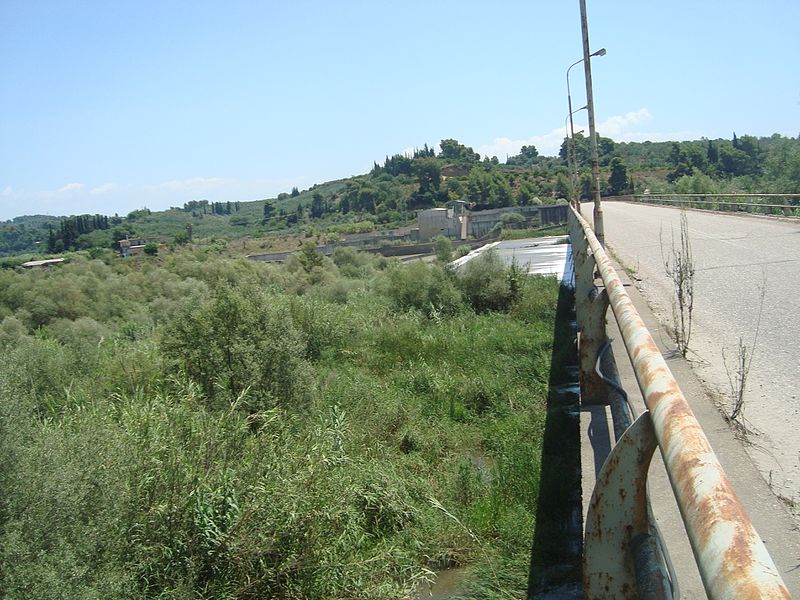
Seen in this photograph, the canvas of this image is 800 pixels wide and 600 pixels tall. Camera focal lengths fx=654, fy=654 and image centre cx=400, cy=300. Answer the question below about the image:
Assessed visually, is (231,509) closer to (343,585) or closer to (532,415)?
(343,585)

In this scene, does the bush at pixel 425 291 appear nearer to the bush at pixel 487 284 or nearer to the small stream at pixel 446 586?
the bush at pixel 487 284

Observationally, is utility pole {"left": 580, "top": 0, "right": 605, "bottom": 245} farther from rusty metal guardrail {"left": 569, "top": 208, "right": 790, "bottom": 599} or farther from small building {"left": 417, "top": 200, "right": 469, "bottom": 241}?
small building {"left": 417, "top": 200, "right": 469, "bottom": 241}

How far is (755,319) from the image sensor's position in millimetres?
7699

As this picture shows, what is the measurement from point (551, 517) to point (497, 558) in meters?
0.74

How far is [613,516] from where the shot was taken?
196cm

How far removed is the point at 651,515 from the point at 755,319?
6650mm

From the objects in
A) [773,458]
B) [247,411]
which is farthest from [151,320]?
[773,458]

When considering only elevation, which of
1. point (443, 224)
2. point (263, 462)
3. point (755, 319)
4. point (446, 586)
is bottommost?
point (446, 586)

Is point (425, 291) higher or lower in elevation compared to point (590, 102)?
lower

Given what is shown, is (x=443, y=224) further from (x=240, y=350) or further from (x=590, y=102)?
(x=240, y=350)

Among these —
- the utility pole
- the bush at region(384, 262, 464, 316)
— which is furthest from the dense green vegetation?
the utility pole

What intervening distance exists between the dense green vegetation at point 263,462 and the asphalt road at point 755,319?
194 cm

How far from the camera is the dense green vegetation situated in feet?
13.3

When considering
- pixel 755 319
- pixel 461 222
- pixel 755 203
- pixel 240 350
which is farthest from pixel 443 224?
pixel 755 319
